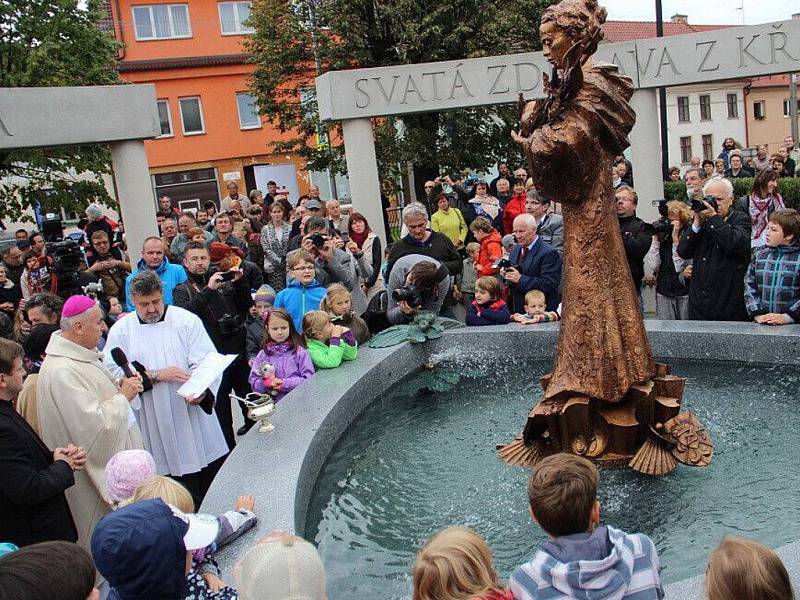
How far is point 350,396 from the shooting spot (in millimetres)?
5609

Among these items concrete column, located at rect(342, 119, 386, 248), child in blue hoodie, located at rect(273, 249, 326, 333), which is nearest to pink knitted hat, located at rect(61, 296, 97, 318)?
child in blue hoodie, located at rect(273, 249, 326, 333)

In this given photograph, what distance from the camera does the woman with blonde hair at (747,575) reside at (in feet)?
7.10

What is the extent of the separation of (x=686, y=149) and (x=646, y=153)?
47.9 meters

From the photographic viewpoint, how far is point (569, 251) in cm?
471

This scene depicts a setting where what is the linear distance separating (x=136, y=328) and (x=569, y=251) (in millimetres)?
2814

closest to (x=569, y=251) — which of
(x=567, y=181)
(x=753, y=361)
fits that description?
(x=567, y=181)

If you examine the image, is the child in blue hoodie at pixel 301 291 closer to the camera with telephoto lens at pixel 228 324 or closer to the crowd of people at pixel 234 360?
the crowd of people at pixel 234 360

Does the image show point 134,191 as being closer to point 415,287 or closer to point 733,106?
point 415,287

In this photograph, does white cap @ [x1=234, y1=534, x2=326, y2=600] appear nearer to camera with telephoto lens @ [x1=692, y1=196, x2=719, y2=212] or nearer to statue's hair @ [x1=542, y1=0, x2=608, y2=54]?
statue's hair @ [x1=542, y1=0, x2=608, y2=54]

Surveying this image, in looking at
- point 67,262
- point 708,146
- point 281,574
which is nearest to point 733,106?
point 708,146

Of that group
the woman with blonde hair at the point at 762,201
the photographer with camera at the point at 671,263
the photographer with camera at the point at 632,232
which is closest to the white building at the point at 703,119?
the woman with blonde hair at the point at 762,201

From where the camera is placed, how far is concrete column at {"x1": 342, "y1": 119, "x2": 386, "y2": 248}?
11.1 m

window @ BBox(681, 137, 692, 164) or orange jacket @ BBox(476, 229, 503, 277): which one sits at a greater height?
window @ BBox(681, 137, 692, 164)

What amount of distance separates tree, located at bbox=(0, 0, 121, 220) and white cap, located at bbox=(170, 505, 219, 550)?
15.9 m
